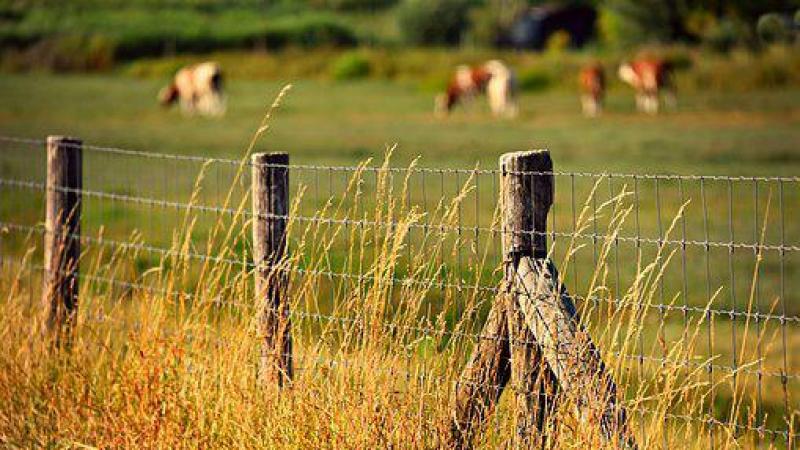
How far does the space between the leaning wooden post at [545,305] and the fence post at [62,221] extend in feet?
13.4

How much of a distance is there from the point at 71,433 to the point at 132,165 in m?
23.1

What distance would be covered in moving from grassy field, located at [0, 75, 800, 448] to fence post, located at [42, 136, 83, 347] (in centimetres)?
27

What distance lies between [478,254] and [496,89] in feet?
160

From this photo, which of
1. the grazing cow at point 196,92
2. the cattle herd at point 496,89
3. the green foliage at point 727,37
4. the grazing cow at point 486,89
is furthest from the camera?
the green foliage at point 727,37

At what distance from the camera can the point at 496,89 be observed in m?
57.8

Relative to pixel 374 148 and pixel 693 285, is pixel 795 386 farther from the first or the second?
pixel 374 148

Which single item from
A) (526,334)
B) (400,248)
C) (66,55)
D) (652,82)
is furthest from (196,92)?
(526,334)

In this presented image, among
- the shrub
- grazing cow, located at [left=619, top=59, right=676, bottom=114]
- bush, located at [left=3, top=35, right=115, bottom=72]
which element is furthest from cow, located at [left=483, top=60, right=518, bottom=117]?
the shrub

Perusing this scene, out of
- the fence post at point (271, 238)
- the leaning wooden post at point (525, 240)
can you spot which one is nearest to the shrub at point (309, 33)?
the fence post at point (271, 238)

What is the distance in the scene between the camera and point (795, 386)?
44.3ft

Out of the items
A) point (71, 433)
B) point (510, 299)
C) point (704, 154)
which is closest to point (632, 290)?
point (510, 299)

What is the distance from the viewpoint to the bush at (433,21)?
4099 inches

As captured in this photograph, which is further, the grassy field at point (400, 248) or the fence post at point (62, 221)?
the fence post at point (62, 221)

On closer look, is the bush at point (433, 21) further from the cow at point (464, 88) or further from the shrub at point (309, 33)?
the cow at point (464, 88)
